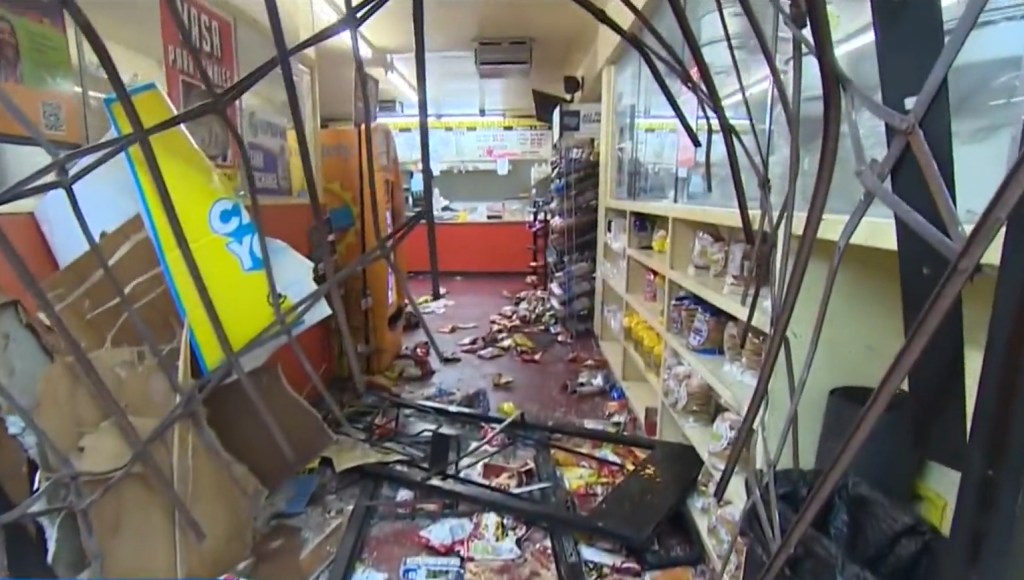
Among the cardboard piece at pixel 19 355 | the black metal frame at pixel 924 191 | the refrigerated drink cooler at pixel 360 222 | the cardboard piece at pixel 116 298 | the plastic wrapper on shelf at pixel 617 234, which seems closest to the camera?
the black metal frame at pixel 924 191

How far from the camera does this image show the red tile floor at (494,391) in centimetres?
182

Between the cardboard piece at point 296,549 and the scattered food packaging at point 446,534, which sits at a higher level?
the scattered food packaging at point 446,534

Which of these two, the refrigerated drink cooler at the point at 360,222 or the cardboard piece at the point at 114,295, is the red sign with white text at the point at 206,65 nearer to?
the cardboard piece at the point at 114,295

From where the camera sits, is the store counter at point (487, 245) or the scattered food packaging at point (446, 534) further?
the store counter at point (487, 245)

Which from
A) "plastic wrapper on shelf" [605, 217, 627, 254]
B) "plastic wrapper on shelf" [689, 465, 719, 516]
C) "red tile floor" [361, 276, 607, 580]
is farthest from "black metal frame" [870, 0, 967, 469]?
"plastic wrapper on shelf" [605, 217, 627, 254]

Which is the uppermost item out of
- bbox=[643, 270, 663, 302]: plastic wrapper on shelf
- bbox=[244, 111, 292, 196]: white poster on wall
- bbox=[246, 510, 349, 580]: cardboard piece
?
bbox=[244, 111, 292, 196]: white poster on wall

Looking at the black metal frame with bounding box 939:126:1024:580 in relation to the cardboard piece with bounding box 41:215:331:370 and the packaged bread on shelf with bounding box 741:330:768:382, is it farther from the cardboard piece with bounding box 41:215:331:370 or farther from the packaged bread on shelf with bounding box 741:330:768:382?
the cardboard piece with bounding box 41:215:331:370

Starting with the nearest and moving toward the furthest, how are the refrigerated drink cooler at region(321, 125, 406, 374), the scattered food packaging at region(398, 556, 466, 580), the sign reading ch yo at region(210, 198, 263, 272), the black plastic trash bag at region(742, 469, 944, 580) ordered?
1. the black plastic trash bag at region(742, 469, 944, 580)
2. the sign reading ch yo at region(210, 198, 263, 272)
3. the scattered food packaging at region(398, 556, 466, 580)
4. the refrigerated drink cooler at region(321, 125, 406, 374)

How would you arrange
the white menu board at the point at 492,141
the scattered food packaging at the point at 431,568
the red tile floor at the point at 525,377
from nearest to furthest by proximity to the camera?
the scattered food packaging at the point at 431,568, the red tile floor at the point at 525,377, the white menu board at the point at 492,141

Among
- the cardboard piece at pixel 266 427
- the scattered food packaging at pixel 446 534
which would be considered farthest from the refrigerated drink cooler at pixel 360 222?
the scattered food packaging at pixel 446 534

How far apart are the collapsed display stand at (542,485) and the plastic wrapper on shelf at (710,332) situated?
397 mm

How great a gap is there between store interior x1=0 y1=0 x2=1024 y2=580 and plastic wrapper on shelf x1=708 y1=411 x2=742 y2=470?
2cm

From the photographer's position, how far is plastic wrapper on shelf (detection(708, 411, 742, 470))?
166 centimetres

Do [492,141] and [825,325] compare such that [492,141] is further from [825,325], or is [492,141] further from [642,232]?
[825,325]
